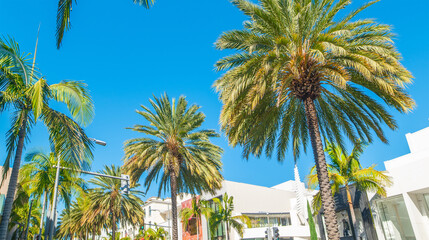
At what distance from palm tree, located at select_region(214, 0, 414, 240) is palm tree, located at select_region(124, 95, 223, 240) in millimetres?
7773

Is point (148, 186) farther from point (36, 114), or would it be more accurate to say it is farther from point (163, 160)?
point (36, 114)

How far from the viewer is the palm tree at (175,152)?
22.5 m

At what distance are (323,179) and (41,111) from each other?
34.6 ft

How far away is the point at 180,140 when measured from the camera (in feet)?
75.6

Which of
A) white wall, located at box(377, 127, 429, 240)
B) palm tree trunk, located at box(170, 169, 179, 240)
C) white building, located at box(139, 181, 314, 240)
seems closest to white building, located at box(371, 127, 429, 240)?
white wall, located at box(377, 127, 429, 240)

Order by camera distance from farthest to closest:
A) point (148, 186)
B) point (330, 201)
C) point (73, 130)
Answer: point (148, 186)
point (330, 201)
point (73, 130)

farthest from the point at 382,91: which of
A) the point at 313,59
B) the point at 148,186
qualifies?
the point at 148,186

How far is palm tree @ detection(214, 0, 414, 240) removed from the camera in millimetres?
12820

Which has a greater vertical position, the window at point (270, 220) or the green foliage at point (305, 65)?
the green foliage at point (305, 65)

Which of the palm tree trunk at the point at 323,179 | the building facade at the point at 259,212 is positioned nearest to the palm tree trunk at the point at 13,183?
the palm tree trunk at the point at 323,179

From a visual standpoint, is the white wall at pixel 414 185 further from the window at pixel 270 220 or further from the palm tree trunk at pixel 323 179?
the window at pixel 270 220

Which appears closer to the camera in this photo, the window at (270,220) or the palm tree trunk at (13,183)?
the palm tree trunk at (13,183)

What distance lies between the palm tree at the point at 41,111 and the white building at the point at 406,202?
19.7 meters

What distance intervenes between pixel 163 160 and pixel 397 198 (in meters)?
16.9
